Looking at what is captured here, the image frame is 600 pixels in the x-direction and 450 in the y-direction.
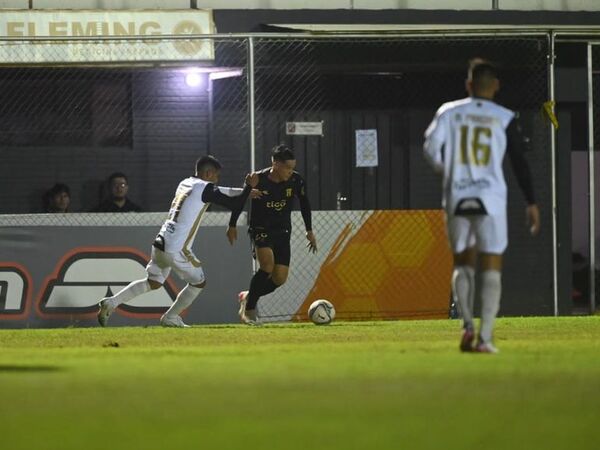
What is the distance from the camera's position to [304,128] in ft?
62.1

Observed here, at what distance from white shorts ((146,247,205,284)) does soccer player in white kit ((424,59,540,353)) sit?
5.84 meters

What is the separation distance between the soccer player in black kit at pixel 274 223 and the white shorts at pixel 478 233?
Answer: 18.9 feet

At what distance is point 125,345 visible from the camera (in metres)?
13.2

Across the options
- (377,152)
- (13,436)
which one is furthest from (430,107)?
(13,436)

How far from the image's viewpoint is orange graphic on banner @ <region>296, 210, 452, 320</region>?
58.3 feet

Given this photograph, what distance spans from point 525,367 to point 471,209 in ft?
4.78

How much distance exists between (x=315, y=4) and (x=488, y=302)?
1019cm

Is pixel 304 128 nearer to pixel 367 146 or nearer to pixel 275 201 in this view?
pixel 367 146

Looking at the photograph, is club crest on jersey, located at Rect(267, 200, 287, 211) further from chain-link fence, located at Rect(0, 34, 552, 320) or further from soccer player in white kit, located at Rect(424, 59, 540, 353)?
soccer player in white kit, located at Rect(424, 59, 540, 353)

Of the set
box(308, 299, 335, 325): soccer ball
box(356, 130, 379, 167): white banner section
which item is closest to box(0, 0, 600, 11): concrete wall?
box(356, 130, 379, 167): white banner section

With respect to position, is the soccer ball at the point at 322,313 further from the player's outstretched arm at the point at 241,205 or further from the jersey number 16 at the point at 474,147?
the jersey number 16 at the point at 474,147

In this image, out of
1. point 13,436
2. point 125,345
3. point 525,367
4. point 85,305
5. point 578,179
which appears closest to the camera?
point 13,436

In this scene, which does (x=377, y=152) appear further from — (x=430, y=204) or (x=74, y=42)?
(x=74, y=42)

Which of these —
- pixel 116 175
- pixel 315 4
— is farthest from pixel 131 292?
pixel 315 4
